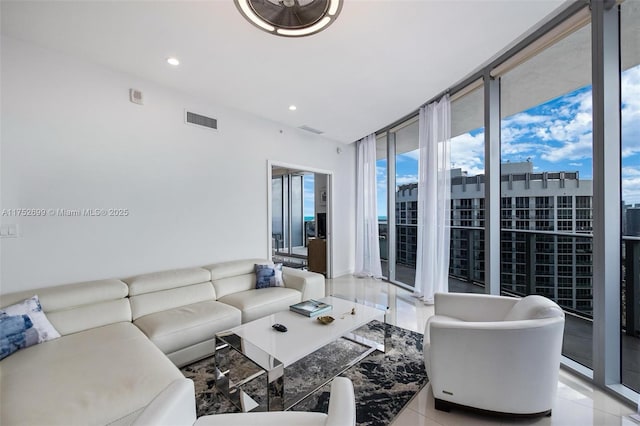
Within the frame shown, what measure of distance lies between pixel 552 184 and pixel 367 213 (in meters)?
3.16

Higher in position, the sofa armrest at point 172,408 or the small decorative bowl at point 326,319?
the sofa armrest at point 172,408

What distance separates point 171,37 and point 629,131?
3794mm

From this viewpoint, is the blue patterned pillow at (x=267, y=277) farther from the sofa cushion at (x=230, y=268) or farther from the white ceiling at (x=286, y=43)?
the white ceiling at (x=286, y=43)

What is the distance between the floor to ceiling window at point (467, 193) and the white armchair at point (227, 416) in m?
2.94

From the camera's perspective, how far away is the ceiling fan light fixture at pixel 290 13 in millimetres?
1656

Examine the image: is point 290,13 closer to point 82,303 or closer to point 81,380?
point 81,380

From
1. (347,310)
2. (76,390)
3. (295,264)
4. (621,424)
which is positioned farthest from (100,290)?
(295,264)

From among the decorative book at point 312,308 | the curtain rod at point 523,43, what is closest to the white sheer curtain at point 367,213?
the curtain rod at point 523,43

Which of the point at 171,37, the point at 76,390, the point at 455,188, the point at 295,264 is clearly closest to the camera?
the point at 76,390

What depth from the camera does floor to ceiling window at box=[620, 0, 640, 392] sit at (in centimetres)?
198

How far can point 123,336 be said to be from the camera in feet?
6.86

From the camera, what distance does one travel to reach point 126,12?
6.63 ft

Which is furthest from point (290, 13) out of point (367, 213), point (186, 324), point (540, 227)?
point (367, 213)

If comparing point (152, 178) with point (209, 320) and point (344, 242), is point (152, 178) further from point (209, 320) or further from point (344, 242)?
point (344, 242)
